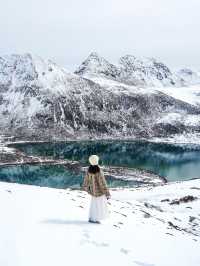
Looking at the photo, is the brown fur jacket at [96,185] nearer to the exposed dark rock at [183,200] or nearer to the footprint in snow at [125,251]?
the footprint in snow at [125,251]

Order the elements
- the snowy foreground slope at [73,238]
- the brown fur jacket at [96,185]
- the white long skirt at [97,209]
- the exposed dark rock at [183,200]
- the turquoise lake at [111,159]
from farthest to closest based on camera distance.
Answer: the turquoise lake at [111,159] → the exposed dark rock at [183,200] → the brown fur jacket at [96,185] → the white long skirt at [97,209] → the snowy foreground slope at [73,238]

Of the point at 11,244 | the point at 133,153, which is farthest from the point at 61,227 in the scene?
the point at 133,153

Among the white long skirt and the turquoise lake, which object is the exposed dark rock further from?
the turquoise lake

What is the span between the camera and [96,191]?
60.6 ft

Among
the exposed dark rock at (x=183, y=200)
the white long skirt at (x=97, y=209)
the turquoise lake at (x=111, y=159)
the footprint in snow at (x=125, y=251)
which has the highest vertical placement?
the white long skirt at (x=97, y=209)

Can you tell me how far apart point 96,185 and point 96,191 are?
255mm

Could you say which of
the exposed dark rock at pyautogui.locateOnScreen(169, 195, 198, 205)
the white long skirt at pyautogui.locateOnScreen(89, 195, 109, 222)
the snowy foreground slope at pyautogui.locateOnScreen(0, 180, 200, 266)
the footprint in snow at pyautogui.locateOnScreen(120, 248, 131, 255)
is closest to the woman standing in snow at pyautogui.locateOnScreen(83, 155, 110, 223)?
the white long skirt at pyautogui.locateOnScreen(89, 195, 109, 222)

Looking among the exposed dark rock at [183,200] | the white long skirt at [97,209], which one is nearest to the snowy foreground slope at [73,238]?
the white long skirt at [97,209]

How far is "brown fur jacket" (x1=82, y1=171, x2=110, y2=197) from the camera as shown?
60.7ft

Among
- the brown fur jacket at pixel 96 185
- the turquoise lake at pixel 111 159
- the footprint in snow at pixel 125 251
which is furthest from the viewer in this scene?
the turquoise lake at pixel 111 159

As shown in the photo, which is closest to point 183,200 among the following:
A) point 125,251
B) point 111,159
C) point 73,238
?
point 125,251

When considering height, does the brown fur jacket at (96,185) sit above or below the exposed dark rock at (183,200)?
above

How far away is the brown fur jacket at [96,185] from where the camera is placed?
18.5 m

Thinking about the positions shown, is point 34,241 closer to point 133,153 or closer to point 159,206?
point 159,206
